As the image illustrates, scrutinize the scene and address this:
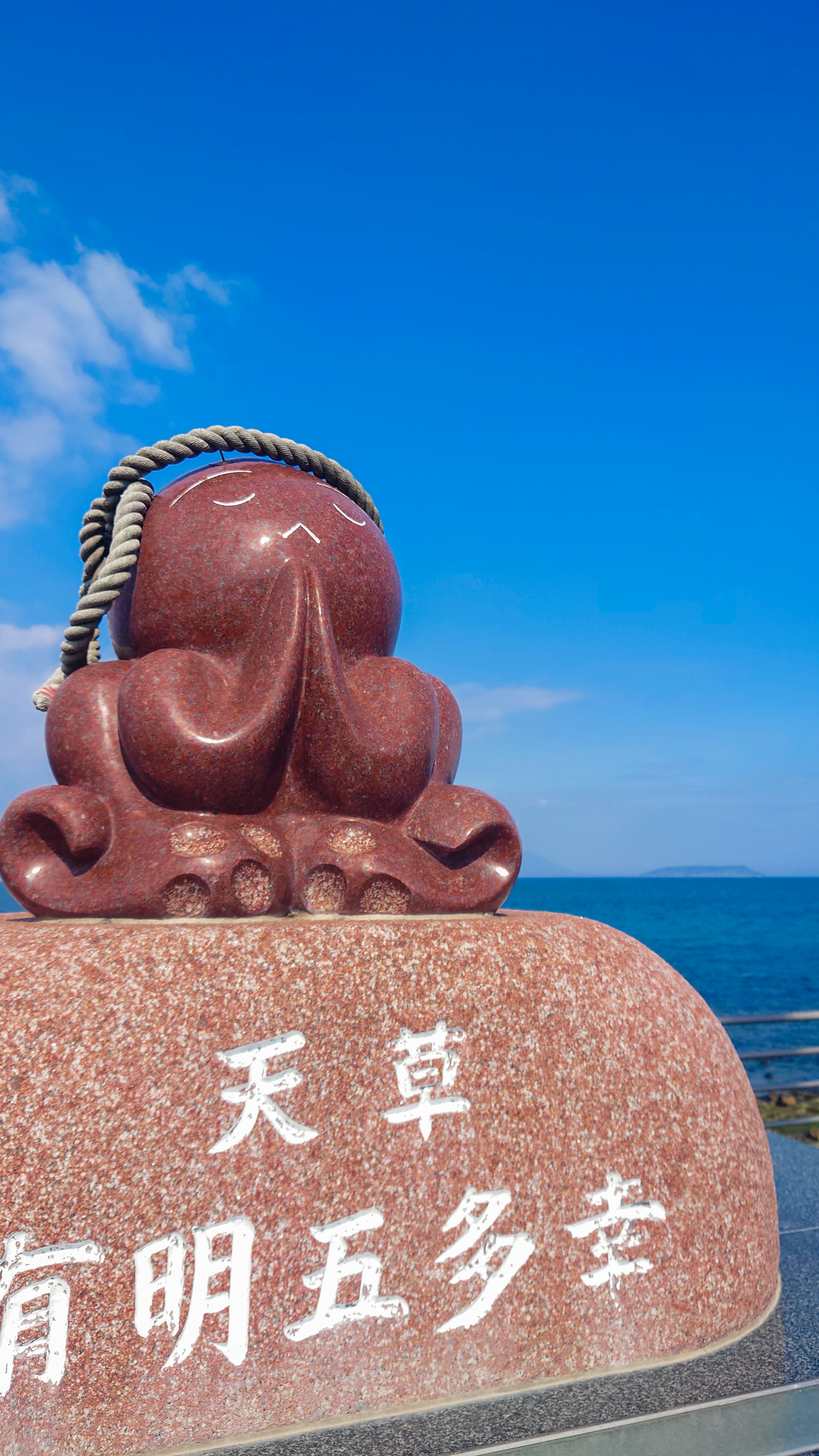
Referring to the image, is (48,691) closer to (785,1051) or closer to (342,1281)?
(342,1281)

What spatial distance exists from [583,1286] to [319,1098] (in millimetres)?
1155

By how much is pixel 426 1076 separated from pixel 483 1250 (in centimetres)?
59

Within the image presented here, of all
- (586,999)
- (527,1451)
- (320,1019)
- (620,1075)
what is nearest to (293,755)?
(320,1019)

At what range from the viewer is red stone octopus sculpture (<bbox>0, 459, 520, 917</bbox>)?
142 inches

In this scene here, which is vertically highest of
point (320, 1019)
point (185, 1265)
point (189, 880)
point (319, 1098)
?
point (189, 880)

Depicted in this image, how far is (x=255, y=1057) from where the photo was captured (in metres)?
2.94

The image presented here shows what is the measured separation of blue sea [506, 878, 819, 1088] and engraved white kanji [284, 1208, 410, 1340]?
3.87 metres

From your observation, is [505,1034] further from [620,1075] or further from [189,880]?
[189,880]

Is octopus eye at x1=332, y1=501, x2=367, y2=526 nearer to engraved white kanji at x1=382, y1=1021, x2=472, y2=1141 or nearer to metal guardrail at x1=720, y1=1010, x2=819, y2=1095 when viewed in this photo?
engraved white kanji at x1=382, y1=1021, x2=472, y2=1141

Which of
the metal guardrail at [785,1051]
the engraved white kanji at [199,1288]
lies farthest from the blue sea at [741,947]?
the engraved white kanji at [199,1288]

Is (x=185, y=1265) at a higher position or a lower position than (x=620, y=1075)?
lower

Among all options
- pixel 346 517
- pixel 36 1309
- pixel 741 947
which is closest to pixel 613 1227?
pixel 36 1309

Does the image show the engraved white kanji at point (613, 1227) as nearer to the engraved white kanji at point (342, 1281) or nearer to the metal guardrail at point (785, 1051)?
the engraved white kanji at point (342, 1281)

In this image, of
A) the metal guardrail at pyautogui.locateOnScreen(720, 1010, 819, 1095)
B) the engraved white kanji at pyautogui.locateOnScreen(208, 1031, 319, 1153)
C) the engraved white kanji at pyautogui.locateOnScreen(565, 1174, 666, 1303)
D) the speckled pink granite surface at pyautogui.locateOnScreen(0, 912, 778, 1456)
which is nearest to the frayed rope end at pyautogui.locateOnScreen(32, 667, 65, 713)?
the speckled pink granite surface at pyautogui.locateOnScreen(0, 912, 778, 1456)
